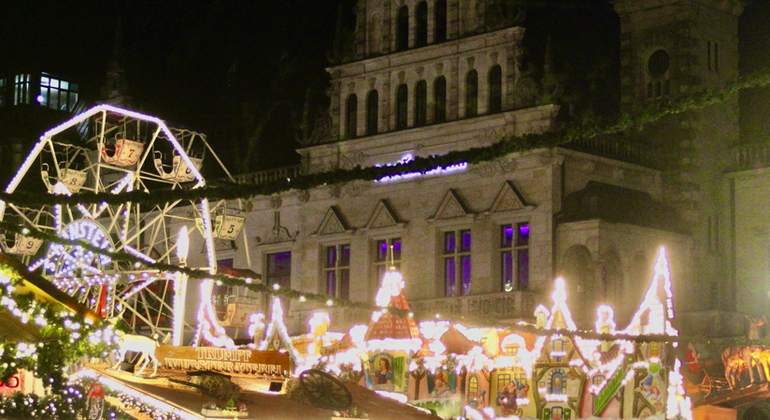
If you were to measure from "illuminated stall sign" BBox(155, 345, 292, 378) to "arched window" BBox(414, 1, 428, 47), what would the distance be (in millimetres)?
16083

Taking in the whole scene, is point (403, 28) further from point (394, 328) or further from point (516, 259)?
point (394, 328)

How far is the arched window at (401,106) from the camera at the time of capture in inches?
1481

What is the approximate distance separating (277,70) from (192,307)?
26.5 ft

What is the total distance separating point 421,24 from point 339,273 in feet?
23.7

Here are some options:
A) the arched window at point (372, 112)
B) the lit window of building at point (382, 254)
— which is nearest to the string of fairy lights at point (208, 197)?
the lit window of building at point (382, 254)

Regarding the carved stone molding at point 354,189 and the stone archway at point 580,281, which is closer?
the stone archway at point 580,281

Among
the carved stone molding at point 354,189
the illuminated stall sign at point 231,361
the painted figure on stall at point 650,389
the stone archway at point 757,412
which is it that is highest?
the carved stone molding at point 354,189

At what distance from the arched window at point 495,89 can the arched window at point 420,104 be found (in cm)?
234

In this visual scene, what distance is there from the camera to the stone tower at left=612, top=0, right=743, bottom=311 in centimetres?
3594

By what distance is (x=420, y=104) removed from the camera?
37312mm

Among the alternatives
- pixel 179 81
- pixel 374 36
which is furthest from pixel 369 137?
pixel 179 81

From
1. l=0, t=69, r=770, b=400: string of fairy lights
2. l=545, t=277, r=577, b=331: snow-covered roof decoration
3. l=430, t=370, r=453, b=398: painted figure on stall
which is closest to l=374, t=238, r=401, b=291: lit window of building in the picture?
l=430, t=370, r=453, b=398: painted figure on stall

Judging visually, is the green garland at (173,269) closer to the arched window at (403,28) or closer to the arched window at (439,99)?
the arched window at (439,99)

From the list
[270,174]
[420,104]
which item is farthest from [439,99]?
[270,174]
